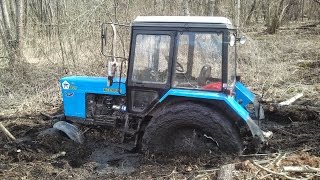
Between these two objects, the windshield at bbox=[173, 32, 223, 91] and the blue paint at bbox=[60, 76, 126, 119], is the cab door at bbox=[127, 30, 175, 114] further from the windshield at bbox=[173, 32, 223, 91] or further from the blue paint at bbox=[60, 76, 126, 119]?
the blue paint at bbox=[60, 76, 126, 119]

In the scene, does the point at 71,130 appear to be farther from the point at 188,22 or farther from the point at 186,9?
the point at 186,9

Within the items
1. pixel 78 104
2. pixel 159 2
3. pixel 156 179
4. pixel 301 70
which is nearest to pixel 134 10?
pixel 159 2

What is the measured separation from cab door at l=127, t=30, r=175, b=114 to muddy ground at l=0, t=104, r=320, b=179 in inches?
33.4

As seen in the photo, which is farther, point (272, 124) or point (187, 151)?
point (272, 124)

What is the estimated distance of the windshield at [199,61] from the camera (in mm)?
4984

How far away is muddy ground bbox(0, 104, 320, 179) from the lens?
4.71 meters

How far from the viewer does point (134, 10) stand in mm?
11172

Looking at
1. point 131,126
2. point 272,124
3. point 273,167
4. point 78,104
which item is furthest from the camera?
point 272,124

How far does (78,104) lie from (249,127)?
2675 millimetres

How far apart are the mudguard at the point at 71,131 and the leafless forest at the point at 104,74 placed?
0.18 m

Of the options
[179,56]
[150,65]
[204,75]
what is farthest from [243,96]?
[150,65]

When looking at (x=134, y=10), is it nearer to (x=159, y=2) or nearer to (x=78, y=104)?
(x=159, y=2)

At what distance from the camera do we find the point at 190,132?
5098 millimetres

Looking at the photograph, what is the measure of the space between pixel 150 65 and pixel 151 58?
0.09m
